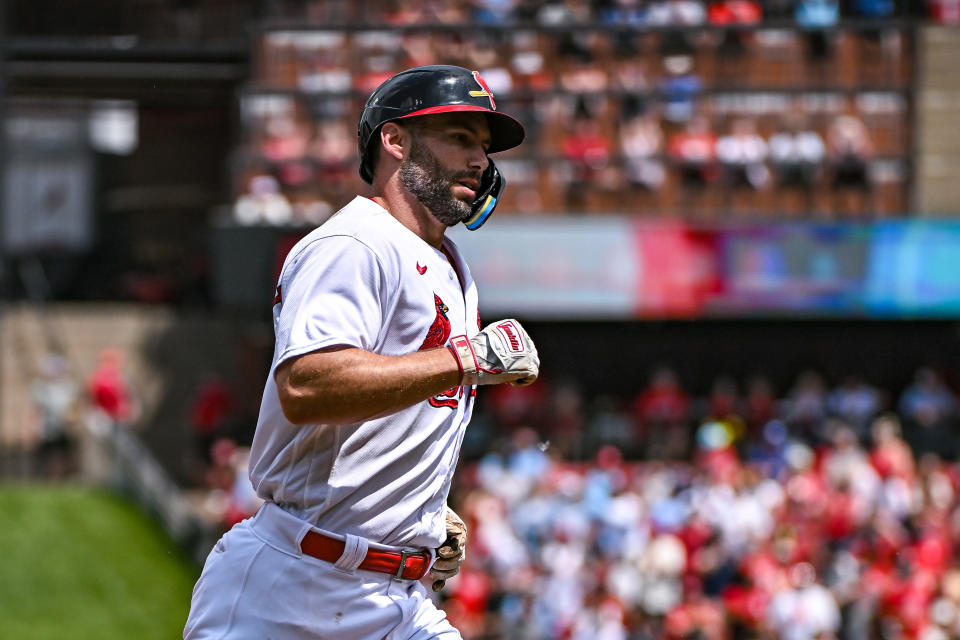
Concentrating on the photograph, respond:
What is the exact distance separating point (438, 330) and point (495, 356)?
217 mm

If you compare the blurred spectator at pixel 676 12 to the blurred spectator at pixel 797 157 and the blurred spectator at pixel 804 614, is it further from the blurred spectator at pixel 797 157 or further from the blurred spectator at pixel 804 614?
the blurred spectator at pixel 804 614

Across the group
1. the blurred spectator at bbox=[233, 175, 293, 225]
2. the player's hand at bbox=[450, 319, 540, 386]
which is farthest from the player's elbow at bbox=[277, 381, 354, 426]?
the blurred spectator at bbox=[233, 175, 293, 225]

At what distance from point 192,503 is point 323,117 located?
477cm

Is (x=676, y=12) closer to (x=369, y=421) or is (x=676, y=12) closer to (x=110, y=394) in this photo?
(x=110, y=394)

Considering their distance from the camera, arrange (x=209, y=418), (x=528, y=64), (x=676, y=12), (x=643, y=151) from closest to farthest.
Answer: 1. (x=209, y=418)
2. (x=643, y=151)
3. (x=528, y=64)
4. (x=676, y=12)

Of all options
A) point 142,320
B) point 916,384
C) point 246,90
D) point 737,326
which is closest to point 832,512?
point 916,384

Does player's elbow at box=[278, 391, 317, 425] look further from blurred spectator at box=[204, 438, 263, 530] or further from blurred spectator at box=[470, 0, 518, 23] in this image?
blurred spectator at box=[470, 0, 518, 23]

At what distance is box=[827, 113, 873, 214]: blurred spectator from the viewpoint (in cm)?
1775

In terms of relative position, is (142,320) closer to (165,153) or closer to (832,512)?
(165,153)

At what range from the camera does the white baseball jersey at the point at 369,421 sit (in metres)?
2.99

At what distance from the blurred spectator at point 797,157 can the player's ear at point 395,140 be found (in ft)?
49.1

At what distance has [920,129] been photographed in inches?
713

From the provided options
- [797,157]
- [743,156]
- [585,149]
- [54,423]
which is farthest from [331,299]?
[797,157]

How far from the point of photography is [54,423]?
16953mm
